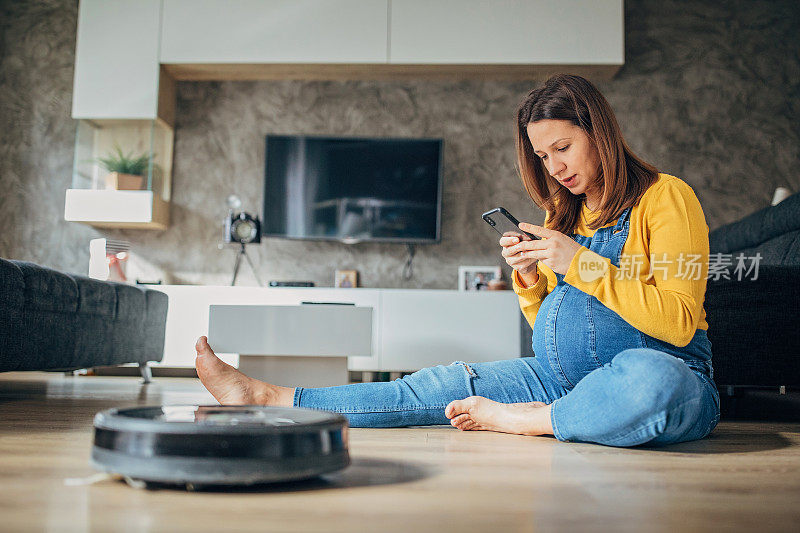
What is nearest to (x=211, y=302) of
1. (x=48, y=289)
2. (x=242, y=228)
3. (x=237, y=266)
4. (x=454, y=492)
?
(x=237, y=266)

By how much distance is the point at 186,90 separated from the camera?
15.8 feet

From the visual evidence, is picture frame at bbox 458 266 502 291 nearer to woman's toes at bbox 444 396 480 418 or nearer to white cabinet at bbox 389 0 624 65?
white cabinet at bbox 389 0 624 65

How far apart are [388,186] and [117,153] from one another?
5.80 feet

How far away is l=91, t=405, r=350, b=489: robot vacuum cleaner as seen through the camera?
30.3 inches

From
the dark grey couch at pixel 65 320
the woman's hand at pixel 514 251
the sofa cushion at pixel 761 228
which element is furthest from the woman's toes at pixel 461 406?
the sofa cushion at pixel 761 228

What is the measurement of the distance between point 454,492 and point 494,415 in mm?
609

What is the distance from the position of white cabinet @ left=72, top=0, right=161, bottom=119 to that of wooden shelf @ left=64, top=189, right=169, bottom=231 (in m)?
0.51

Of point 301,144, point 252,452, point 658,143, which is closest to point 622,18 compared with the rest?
point 658,143

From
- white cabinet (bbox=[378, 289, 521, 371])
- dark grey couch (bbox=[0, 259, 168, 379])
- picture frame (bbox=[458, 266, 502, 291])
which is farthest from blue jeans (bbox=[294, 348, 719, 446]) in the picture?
picture frame (bbox=[458, 266, 502, 291])

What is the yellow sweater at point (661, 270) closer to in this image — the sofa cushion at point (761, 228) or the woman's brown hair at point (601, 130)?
the woman's brown hair at point (601, 130)

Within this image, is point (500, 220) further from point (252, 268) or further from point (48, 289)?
point (252, 268)

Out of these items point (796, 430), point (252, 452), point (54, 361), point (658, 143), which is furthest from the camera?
point (658, 143)

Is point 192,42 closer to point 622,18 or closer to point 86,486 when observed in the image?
point 622,18

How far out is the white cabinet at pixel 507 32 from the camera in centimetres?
438
